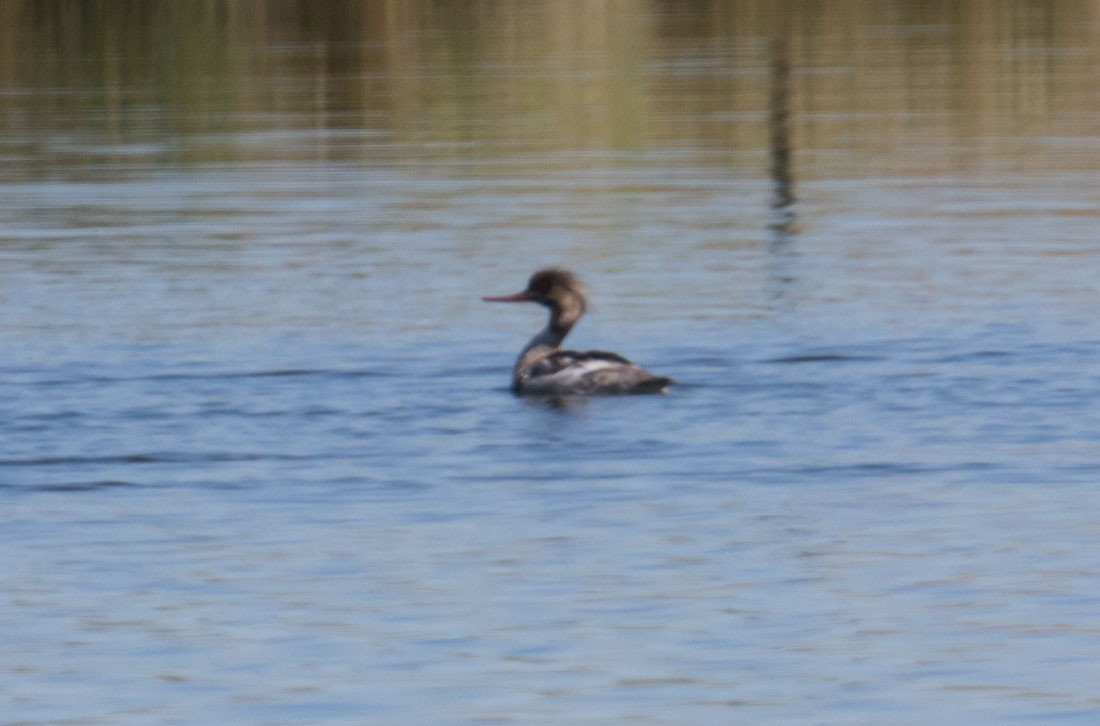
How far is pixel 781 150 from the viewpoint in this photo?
111ft

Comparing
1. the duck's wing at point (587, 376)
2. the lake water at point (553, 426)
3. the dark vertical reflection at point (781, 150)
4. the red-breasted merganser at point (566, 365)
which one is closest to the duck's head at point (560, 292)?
the red-breasted merganser at point (566, 365)

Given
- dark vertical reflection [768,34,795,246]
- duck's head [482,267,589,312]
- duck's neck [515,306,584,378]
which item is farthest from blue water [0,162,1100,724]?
dark vertical reflection [768,34,795,246]

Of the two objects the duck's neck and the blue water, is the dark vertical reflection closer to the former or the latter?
the blue water

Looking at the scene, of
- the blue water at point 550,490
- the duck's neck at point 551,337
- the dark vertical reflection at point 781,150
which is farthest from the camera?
the dark vertical reflection at point 781,150

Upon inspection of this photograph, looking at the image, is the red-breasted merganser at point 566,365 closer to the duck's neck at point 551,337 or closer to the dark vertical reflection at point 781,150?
the duck's neck at point 551,337

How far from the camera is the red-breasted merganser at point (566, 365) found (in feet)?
55.5

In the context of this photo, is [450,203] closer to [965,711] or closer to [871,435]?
[871,435]

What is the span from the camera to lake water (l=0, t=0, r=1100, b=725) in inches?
412

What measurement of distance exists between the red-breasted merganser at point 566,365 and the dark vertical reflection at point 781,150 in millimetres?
6186

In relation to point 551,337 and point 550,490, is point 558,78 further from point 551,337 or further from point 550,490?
point 550,490

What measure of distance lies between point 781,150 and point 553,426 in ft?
60.2

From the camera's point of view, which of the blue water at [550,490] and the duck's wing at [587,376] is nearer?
the blue water at [550,490]

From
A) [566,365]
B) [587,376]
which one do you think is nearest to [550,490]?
[587,376]

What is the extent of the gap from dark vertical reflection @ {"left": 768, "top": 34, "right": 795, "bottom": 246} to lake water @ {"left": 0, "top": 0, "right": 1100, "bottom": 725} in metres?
0.13
